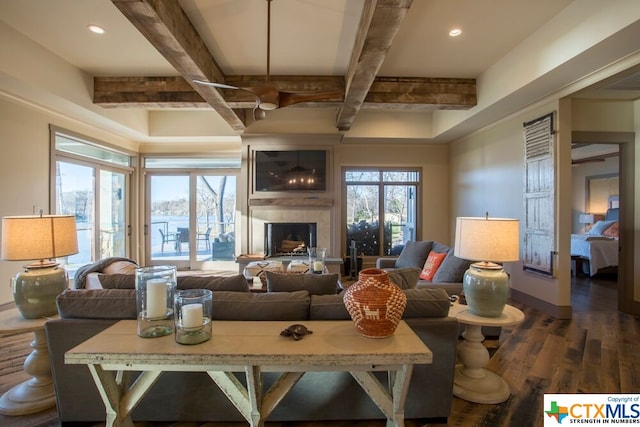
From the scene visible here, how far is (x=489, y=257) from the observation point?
83.7 inches

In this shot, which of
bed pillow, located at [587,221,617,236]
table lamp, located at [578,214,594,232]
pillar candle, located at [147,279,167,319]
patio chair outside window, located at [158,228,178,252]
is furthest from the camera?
table lamp, located at [578,214,594,232]

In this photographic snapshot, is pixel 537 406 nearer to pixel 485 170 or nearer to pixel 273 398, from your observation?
pixel 273 398

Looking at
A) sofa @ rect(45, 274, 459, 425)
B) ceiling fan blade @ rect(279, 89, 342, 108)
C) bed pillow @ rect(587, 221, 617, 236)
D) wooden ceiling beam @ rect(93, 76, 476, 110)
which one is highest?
wooden ceiling beam @ rect(93, 76, 476, 110)

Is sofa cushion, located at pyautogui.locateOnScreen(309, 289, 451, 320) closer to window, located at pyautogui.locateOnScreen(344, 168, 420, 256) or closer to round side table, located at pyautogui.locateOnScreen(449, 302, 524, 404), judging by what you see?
round side table, located at pyautogui.locateOnScreen(449, 302, 524, 404)

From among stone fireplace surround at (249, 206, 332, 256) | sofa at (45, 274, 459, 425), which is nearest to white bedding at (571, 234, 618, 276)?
stone fireplace surround at (249, 206, 332, 256)

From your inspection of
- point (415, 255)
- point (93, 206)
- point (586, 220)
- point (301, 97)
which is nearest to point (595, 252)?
point (586, 220)

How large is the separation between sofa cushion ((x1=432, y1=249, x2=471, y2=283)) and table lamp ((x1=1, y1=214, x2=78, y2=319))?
3.42 meters

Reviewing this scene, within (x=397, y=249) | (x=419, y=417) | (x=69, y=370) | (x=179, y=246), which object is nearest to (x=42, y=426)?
(x=69, y=370)

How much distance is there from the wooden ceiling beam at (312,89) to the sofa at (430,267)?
2.07m

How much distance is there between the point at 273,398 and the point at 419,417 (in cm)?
97

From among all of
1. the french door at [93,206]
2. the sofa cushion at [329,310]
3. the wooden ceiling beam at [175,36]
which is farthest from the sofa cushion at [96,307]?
the french door at [93,206]

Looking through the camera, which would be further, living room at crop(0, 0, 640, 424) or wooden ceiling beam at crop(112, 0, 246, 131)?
living room at crop(0, 0, 640, 424)

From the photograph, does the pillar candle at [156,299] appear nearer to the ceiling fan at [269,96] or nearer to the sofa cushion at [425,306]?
the sofa cushion at [425,306]

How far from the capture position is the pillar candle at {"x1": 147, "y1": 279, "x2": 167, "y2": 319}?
154 centimetres
